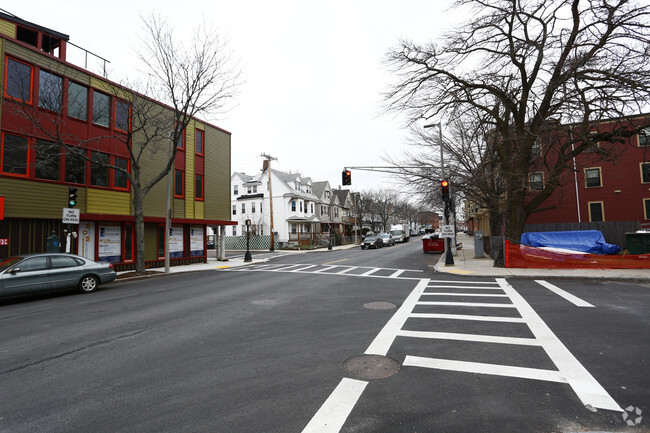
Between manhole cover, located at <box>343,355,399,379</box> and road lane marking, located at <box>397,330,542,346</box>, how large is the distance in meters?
1.26

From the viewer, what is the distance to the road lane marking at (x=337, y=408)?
9.93 feet

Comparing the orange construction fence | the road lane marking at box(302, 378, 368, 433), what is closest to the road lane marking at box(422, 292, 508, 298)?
the road lane marking at box(302, 378, 368, 433)

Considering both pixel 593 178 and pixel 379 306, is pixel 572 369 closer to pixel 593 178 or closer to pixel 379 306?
pixel 379 306

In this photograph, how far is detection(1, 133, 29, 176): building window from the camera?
13.5 m

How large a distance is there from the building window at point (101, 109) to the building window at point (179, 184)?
4.91 metres

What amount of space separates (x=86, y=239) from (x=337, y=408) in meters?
17.3

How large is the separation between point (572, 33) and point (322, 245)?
34.0m

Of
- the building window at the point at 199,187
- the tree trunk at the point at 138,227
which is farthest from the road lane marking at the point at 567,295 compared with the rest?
the building window at the point at 199,187

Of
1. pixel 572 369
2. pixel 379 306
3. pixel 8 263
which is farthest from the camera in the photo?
pixel 8 263

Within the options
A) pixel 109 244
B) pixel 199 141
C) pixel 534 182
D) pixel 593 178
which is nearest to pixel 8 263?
pixel 109 244

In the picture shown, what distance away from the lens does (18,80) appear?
14.0 m

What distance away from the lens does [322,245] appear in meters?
44.0

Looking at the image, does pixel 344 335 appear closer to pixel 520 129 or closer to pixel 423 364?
pixel 423 364

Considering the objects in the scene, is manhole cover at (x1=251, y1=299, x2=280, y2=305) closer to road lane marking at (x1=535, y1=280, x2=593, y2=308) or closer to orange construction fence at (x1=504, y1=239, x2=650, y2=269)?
road lane marking at (x1=535, y1=280, x2=593, y2=308)
